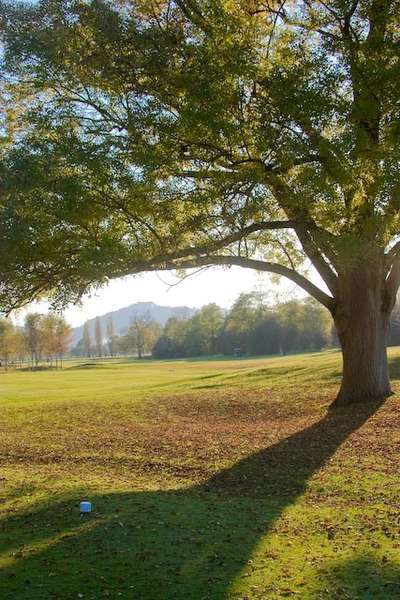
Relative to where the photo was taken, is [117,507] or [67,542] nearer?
[67,542]

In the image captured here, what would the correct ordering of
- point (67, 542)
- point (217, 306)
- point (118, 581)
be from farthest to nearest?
1. point (217, 306)
2. point (67, 542)
3. point (118, 581)

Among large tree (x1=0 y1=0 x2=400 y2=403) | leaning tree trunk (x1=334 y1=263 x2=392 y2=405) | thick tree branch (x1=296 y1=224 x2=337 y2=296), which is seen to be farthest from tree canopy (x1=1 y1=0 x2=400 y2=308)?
leaning tree trunk (x1=334 y1=263 x2=392 y2=405)

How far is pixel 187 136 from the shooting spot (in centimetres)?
1100

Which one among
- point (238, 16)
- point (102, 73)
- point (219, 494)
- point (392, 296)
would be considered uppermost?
point (238, 16)

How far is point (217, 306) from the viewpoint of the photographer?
12188cm

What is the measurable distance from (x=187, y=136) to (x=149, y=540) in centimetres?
711

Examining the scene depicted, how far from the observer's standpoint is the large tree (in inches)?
412

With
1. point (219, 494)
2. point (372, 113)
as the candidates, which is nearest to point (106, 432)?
point (219, 494)

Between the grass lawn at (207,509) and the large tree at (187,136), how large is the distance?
3.84m

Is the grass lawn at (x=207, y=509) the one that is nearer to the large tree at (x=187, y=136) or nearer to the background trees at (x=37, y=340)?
the large tree at (x=187, y=136)

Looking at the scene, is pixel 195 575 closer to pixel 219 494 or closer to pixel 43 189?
pixel 219 494

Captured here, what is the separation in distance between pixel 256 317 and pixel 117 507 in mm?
96496

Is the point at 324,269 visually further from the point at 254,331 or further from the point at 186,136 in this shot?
the point at 254,331

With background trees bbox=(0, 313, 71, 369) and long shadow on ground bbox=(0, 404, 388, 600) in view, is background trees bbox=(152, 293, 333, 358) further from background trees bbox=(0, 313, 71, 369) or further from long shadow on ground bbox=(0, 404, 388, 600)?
long shadow on ground bbox=(0, 404, 388, 600)
